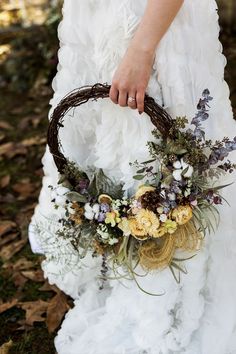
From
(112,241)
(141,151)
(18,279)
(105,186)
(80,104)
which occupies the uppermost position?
(80,104)

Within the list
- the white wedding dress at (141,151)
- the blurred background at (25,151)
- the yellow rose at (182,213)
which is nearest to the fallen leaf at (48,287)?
the blurred background at (25,151)

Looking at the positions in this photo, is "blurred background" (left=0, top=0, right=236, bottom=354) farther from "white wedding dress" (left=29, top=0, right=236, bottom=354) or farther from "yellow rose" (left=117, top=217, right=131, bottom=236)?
"yellow rose" (left=117, top=217, right=131, bottom=236)

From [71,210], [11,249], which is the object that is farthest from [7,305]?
[71,210]

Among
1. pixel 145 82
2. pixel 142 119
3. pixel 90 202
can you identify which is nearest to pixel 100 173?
pixel 90 202

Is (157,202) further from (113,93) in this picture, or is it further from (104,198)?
(113,93)

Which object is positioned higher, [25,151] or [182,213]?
[182,213]

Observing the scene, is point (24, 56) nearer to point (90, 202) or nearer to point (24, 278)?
point (24, 278)

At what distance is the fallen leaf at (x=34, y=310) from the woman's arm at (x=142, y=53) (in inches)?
44.4

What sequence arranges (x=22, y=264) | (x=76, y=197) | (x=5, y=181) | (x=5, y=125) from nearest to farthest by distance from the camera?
(x=76, y=197) → (x=22, y=264) → (x=5, y=181) → (x=5, y=125)

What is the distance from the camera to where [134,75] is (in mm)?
1742

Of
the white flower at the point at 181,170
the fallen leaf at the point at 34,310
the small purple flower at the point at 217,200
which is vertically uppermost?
the white flower at the point at 181,170

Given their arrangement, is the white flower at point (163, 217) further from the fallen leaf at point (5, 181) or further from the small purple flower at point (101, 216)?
the fallen leaf at point (5, 181)

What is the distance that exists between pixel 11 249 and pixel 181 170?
1.43m

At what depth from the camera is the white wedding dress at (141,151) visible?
182cm
